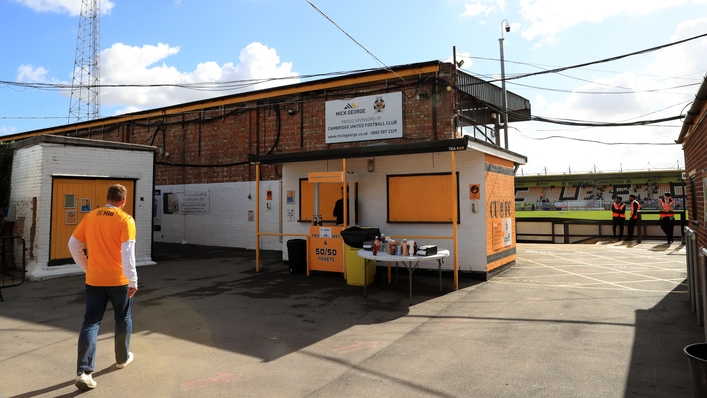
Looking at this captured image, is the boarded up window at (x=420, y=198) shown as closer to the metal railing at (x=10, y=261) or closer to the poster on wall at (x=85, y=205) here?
the poster on wall at (x=85, y=205)

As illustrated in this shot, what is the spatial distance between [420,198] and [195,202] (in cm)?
1164

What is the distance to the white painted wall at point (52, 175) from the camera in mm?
10297

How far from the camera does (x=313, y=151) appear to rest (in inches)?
370

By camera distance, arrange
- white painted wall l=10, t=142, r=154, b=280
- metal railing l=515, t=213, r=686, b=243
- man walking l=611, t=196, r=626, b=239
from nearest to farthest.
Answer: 1. white painted wall l=10, t=142, r=154, b=280
2. man walking l=611, t=196, r=626, b=239
3. metal railing l=515, t=213, r=686, b=243

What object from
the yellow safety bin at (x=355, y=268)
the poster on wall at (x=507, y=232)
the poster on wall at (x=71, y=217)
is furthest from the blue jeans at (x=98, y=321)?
the poster on wall at (x=507, y=232)

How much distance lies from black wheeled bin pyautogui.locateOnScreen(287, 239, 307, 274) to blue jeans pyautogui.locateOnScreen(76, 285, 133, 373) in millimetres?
6033

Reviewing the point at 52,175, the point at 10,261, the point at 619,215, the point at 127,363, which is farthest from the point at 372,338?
the point at 619,215

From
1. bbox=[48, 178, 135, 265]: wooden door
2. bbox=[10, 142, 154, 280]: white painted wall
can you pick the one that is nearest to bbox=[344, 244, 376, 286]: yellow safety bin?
bbox=[10, 142, 154, 280]: white painted wall

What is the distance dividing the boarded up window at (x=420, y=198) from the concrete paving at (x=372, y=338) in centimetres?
166

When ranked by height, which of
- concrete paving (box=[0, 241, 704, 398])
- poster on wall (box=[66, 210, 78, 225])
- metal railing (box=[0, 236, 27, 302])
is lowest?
concrete paving (box=[0, 241, 704, 398])

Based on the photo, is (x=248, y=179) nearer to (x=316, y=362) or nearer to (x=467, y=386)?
(x=316, y=362)

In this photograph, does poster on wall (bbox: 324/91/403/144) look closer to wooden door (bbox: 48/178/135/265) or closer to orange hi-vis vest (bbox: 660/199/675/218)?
wooden door (bbox: 48/178/135/265)

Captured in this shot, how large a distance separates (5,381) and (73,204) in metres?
7.90

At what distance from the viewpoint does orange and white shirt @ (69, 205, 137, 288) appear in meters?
4.10
